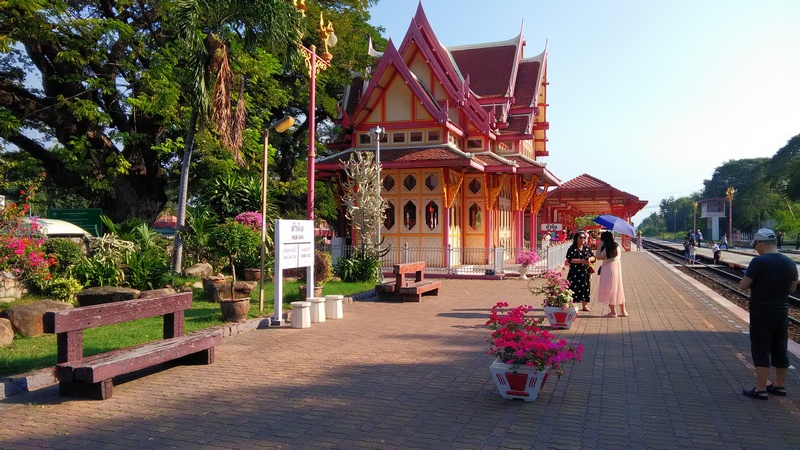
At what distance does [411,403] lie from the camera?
5.57 metres

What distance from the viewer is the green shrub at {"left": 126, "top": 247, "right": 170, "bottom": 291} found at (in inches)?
496

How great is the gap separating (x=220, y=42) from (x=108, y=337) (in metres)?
8.44

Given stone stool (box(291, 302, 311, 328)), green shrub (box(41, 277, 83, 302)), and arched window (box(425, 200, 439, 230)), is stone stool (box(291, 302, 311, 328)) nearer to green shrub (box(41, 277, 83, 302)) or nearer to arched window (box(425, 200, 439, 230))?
green shrub (box(41, 277, 83, 302))

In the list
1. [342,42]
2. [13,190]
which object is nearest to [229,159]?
[342,42]

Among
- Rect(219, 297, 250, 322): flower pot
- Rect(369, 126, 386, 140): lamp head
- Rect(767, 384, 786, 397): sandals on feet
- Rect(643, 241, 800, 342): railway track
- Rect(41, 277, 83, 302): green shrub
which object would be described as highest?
Rect(369, 126, 386, 140): lamp head

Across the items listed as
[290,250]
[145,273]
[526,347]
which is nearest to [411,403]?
[526,347]

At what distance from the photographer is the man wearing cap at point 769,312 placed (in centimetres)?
566

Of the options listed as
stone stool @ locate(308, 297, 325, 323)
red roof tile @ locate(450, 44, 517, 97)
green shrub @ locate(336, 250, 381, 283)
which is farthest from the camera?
red roof tile @ locate(450, 44, 517, 97)

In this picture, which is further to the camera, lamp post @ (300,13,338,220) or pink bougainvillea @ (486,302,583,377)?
lamp post @ (300,13,338,220)

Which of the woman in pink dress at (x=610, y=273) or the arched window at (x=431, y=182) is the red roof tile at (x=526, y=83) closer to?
the arched window at (x=431, y=182)

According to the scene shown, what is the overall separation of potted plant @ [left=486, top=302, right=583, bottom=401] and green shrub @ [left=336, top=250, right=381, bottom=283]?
1133 cm

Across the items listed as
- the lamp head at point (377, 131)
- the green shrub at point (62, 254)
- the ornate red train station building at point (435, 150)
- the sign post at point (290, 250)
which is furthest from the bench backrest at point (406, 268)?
the green shrub at point (62, 254)

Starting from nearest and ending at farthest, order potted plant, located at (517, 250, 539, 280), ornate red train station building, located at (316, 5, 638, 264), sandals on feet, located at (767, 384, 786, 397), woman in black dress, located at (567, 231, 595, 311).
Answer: sandals on feet, located at (767, 384, 786, 397)
woman in black dress, located at (567, 231, 595, 311)
potted plant, located at (517, 250, 539, 280)
ornate red train station building, located at (316, 5, 638, 264)

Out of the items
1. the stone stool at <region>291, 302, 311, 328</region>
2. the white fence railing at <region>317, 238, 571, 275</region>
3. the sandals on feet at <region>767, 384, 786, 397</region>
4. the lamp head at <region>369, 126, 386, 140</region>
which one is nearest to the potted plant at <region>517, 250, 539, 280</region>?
the white fence railing at <region>317, 238, 571, 275</region>
